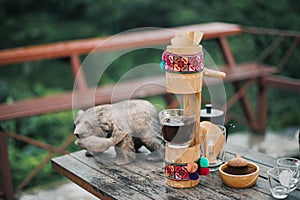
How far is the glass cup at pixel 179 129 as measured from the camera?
1.81 m

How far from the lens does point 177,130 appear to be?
180 centimetres

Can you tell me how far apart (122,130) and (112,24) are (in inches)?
189

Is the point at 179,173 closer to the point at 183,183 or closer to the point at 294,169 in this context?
the point at 183,183

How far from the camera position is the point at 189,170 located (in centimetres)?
183

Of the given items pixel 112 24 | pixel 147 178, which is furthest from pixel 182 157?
pixel 112 24

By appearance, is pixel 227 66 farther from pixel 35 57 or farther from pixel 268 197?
pixel 268 197

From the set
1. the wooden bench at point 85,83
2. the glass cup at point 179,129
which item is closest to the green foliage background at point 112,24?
the wooden bench at point 85,83

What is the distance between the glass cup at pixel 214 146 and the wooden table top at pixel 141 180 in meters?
0.06

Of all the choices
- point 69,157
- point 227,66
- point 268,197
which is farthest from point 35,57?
point 268,197

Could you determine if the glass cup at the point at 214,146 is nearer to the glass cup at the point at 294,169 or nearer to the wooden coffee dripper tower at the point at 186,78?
the wooden coffee dripper tower at the point at 186,78

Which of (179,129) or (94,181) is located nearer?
(179,129)

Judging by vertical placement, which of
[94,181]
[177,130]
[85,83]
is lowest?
[94,181]

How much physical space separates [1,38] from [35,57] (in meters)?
3.05

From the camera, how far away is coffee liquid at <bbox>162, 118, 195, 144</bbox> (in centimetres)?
180
